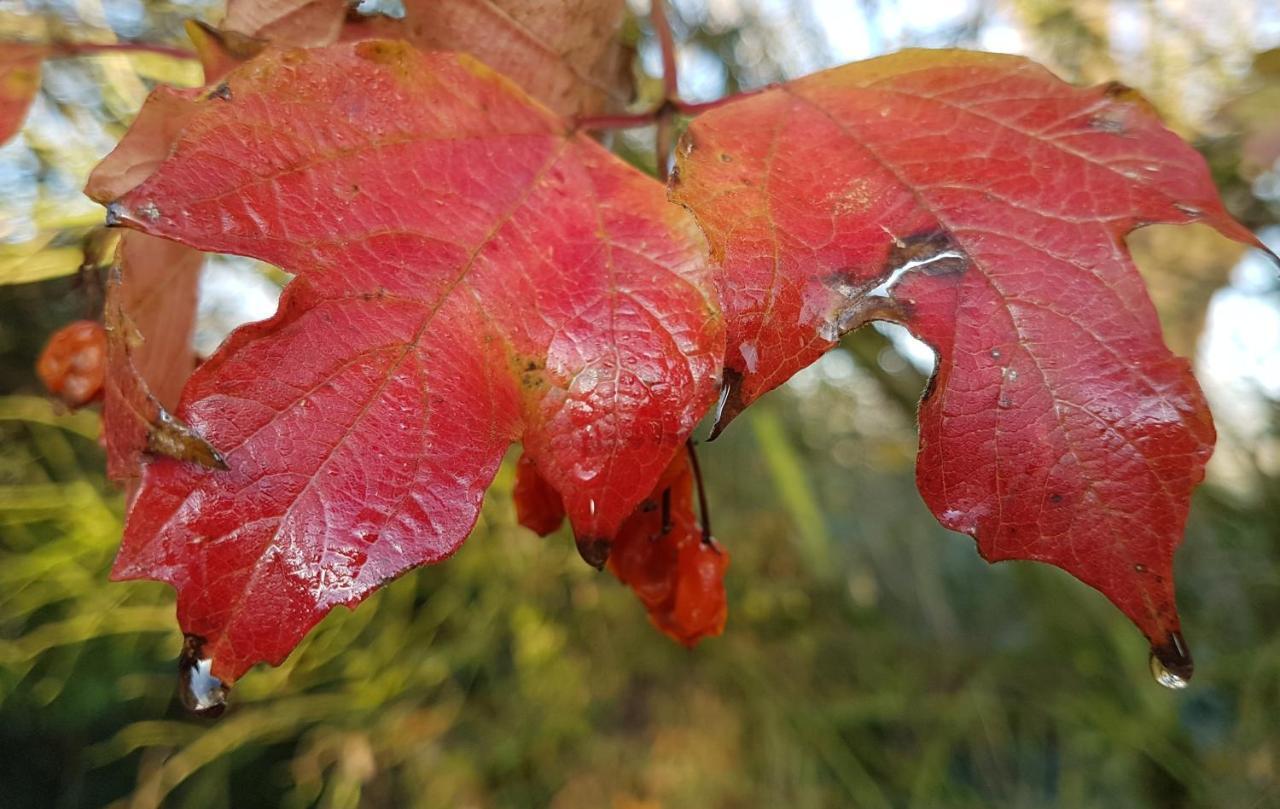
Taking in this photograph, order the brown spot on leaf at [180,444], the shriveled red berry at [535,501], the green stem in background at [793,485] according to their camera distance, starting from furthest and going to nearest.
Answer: the green stem in background at [793,485], the shriveled red berry at [535,501], the brown spot on leaf at [180,444]

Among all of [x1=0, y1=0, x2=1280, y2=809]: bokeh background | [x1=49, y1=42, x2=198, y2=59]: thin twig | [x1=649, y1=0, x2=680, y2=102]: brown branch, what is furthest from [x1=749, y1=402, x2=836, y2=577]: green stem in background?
[x1=49, y1=42, x2=198, y2=59]: thin twig

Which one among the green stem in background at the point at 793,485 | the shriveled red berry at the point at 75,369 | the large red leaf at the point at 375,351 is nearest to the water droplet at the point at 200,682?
the large red leaf at the point at 375,351

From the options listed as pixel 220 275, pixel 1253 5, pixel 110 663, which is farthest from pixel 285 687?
pixel 1253 5

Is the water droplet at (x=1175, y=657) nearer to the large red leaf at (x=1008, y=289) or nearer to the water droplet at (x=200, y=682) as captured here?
the large red leaf at (x=1008, y=289)

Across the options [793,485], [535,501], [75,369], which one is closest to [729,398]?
[535,501]

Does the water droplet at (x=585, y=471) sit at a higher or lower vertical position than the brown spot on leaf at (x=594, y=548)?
higher

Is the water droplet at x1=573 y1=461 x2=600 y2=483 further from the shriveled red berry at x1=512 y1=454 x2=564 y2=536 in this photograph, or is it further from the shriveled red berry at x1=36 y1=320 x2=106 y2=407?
the shriveled red berry at x1=36 y1=320 x2=106 y2=407
